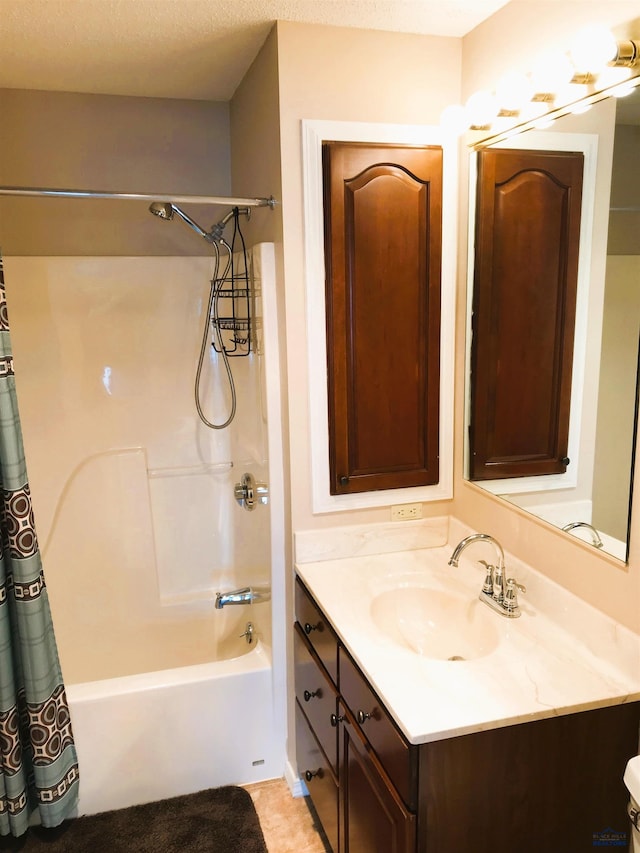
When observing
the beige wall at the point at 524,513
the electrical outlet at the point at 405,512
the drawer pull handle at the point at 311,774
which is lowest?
the drawer pull handle at the point at 311,774

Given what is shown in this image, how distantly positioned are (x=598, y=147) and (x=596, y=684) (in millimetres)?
1225

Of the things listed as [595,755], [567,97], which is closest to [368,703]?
[595,755]

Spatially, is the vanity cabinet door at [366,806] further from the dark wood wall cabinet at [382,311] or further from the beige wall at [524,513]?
the dark wood wall cabinet at [382,311]

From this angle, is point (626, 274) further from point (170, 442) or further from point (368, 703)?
point (170, 442)

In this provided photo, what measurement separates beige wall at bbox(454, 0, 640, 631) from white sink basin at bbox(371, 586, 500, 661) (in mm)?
220

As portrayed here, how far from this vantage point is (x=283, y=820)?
2215 mm

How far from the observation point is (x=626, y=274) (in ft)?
4.84

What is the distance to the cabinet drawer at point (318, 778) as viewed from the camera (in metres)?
1.91

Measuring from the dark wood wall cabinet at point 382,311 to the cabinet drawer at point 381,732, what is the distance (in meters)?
0.63

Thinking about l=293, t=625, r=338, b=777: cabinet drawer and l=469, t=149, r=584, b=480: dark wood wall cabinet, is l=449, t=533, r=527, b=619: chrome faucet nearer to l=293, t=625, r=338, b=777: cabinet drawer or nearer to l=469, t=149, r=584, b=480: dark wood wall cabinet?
l=469, t=149, r=584, b=480: dark wood wall cabinet

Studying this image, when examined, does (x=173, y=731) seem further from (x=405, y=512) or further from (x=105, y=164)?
(x=105, y=164)

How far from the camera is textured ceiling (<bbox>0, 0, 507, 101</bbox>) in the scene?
5.83ft

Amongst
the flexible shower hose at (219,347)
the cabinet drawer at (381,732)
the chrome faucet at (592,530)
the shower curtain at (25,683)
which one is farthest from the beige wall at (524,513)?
the shower curtain at (25,683)

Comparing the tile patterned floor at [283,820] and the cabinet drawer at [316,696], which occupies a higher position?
the cabinet drawer at [316,696]
